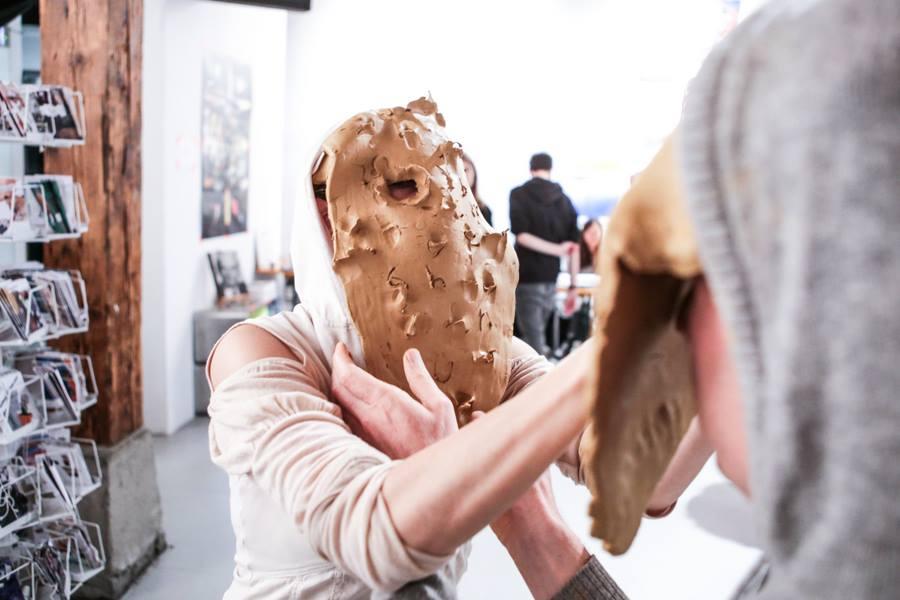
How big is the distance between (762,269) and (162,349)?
191 inches

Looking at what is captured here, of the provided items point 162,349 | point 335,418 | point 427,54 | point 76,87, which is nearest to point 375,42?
point 427,54

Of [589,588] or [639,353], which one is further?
[589,588]

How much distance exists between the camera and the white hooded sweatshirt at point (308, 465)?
30.0 inches

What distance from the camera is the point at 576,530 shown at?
12.6 ft

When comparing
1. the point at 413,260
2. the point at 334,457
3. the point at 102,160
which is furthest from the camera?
the point at 102,160

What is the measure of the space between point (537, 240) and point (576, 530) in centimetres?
233

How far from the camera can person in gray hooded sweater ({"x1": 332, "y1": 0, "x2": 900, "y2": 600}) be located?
1.34ft

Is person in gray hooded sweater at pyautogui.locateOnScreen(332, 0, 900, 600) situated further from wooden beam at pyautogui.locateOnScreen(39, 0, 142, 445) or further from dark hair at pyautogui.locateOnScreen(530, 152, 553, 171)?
dark hair at pyautogui.locateOnScreen(530, 152, 553, 171)

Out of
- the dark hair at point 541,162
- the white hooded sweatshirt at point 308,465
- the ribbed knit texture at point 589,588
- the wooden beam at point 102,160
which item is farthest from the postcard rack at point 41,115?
the dark hair at point 541,162

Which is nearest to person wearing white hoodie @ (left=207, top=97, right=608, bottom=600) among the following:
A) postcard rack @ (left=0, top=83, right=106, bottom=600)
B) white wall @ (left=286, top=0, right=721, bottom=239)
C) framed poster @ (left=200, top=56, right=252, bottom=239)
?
postcard rack @ (left=0, top=83, right=106, bottom=600)

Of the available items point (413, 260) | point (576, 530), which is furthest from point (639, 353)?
point (576, 530)

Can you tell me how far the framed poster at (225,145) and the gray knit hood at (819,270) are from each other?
5.42m

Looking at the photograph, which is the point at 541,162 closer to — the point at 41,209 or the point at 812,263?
the point at 41,209

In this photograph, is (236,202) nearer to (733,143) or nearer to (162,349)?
(162,349)
